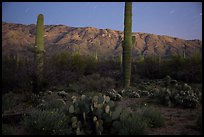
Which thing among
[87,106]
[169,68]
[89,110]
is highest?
[169,68]

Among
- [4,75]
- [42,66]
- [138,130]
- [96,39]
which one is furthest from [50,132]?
[96,39]

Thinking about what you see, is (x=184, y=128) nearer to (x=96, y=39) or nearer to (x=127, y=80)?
(x=127, y=80)

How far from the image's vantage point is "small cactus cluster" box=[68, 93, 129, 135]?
6.49 meters

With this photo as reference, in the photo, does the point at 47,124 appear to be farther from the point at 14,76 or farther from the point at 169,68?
the point at 169,68

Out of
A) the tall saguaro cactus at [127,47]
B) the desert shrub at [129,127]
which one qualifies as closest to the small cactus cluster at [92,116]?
the desert shrub at [129,127]

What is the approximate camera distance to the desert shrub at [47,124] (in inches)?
249

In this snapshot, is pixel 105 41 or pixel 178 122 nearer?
pixel 178 122

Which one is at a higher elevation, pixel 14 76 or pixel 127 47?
pixel 127 47

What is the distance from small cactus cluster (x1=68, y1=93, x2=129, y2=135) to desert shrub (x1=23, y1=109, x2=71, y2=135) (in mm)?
243

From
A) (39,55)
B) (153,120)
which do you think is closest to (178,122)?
(153,120)

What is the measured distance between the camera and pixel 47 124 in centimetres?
643

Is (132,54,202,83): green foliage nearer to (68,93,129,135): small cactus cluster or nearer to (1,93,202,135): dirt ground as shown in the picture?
(1,93,202,135): dirt ground

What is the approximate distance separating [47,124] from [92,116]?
3.88 feet

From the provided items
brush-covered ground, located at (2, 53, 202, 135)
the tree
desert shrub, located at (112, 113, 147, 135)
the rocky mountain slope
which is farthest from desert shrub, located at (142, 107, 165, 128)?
the rocky mountain slope
